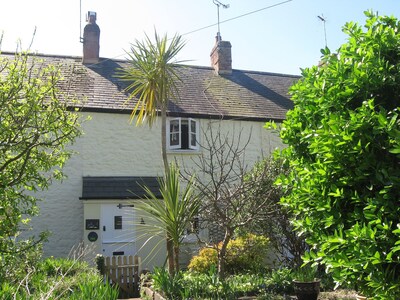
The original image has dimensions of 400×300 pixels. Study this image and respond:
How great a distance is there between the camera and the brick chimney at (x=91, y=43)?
1814 cm

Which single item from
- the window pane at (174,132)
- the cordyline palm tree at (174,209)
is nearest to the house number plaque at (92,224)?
the window pane at (174,132)

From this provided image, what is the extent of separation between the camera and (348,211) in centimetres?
443

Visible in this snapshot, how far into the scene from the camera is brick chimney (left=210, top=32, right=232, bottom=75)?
798 inches

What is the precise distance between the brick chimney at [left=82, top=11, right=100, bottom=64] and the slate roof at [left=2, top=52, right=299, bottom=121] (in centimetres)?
31

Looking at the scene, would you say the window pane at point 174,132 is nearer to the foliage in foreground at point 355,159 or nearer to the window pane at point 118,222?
the window pane at point 118,222

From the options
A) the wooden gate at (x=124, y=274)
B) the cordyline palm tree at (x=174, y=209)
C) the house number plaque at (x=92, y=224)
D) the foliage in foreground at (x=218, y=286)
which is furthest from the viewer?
the house number plaque at (x=92, y=224)

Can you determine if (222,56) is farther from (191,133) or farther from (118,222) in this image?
(118,222)

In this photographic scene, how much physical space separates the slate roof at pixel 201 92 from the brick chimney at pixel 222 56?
0.34 metres

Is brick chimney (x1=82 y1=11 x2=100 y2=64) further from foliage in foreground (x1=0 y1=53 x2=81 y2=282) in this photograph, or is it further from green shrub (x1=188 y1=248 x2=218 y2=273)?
foliage in foreground (x1=0 y1=53 x2=81 y2=282)

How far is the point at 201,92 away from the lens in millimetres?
18062

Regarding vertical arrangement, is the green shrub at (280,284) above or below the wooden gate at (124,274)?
above

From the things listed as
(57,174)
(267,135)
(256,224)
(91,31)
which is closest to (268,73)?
(267,135)

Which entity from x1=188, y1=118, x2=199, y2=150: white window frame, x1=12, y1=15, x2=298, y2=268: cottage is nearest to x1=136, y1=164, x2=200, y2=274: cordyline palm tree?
x1=12, y1=15, x2=298, y2=268: cottage

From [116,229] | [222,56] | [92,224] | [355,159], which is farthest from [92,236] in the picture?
[355,159]
